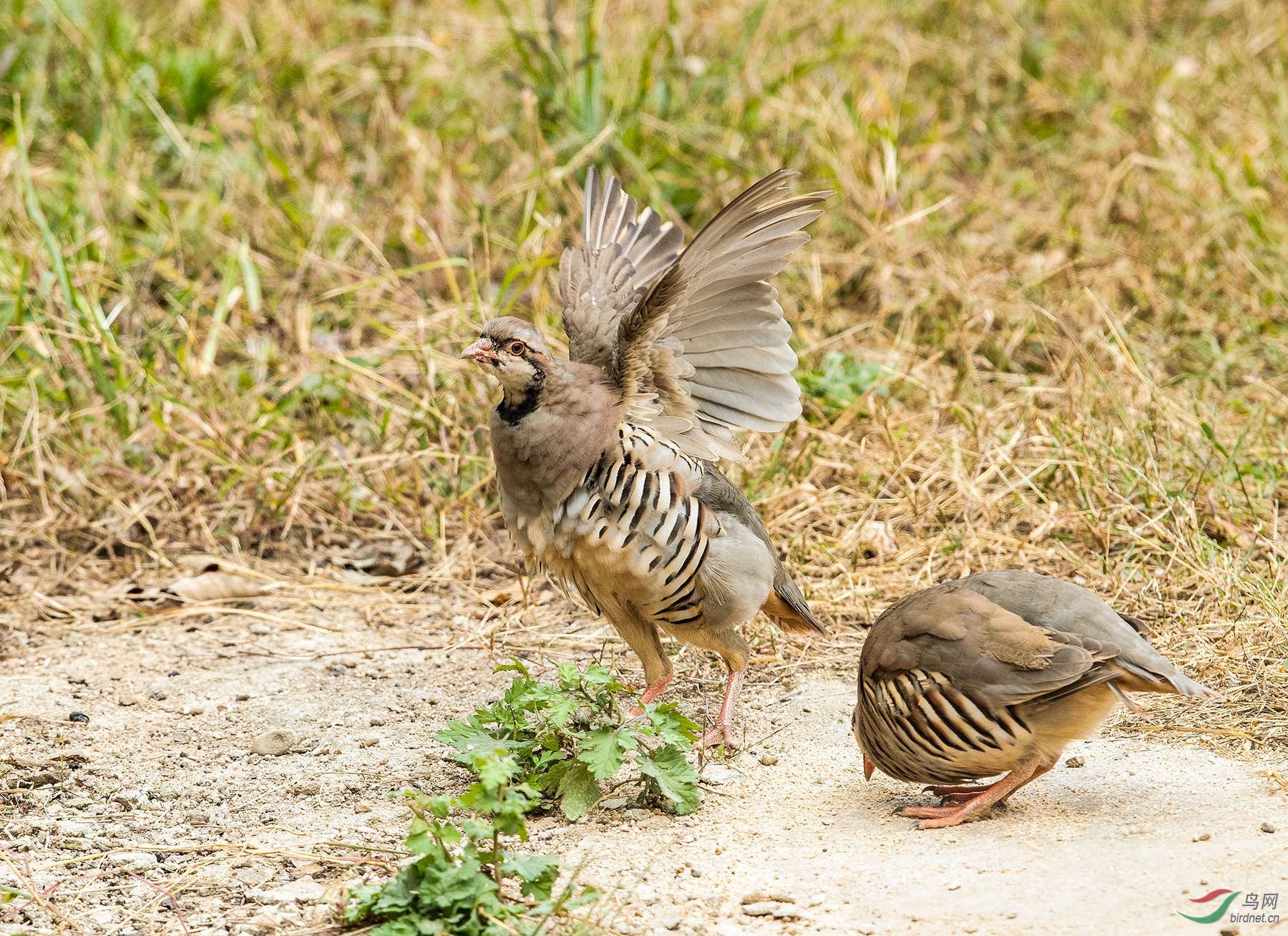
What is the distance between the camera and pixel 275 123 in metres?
6.92

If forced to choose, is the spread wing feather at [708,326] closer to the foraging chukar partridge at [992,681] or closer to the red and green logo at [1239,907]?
the foraging chukar partridge at [992,681]

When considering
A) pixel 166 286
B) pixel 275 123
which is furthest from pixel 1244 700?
pixel 275 123

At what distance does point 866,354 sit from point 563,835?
3.08 meters

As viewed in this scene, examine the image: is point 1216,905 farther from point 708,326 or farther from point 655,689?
point 708,326

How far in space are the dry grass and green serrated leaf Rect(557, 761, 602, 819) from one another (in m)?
1.20

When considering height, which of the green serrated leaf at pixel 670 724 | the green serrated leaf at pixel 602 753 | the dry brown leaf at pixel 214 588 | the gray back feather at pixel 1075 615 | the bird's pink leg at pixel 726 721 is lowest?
the dry brown leaf at pixel 214 588

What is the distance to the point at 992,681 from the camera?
2967mm

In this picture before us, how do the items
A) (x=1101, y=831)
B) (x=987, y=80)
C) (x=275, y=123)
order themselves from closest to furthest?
1. (x=1101, y=831)
2. (x=275, y=123)
3. (x=987, y=80)

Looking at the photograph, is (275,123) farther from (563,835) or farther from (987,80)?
(563,835)

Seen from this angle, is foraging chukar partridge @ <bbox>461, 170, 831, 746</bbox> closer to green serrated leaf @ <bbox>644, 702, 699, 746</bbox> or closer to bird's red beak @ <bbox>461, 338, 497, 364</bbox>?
bird's red beak @ <bbox>461, 338, 497, 364</bbox>

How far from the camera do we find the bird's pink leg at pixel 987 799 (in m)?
3.08

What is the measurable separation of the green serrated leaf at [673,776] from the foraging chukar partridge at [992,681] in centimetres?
41

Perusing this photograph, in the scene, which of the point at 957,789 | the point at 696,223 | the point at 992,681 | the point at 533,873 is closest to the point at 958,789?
the point at 957,789

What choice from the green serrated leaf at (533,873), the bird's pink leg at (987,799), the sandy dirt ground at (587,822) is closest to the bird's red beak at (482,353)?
the sandy dirt ground at (587,822)
